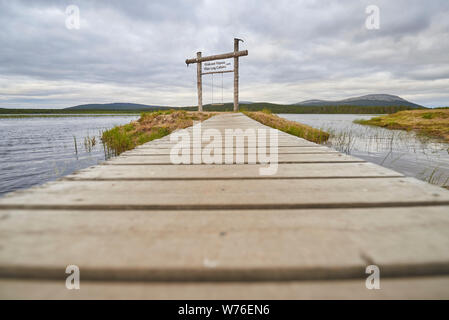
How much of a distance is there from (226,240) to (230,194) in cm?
45

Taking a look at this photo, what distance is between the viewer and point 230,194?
3.75 ft

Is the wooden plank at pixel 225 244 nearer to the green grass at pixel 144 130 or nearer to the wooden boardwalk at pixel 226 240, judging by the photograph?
the wooden boardwalk at pixel 226 240

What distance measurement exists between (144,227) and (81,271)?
24cm

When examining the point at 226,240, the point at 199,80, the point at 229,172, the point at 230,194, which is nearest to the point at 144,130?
the point at 199,80

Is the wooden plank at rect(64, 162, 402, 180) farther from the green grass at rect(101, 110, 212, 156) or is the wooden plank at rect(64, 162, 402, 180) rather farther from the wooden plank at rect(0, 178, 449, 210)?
the green grass at rect(101, 110, 212, 156)

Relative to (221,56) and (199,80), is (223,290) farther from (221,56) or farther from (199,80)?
(199,80)

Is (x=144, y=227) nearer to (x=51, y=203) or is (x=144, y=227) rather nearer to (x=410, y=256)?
(x=51, y=203)

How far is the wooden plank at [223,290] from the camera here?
52 centimetres

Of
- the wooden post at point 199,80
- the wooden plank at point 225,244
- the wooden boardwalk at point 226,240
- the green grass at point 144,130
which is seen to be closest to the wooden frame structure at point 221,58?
the wooden post at point 199,80

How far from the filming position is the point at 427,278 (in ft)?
1.87

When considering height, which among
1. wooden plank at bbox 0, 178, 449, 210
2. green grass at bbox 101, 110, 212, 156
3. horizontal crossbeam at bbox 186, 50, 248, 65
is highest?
horizontal crossbeam at bbox 186, 50, 248, 65

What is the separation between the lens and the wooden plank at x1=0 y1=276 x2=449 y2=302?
Answer: 0.52 meters

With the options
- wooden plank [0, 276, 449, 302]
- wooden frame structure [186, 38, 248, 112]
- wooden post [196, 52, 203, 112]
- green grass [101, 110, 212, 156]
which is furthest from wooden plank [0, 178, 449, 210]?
wooden post [196, 52, 203, 112]
